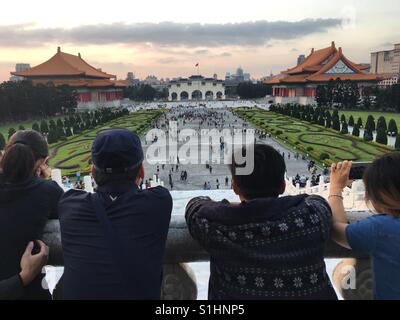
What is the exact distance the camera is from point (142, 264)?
4.98ft

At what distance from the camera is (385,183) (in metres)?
1.53

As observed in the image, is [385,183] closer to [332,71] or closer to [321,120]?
[321,120]

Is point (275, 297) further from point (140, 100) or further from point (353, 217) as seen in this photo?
point (140, 100)

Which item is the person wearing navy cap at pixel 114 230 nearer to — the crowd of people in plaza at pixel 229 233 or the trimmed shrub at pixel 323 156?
the crowd of people in plaza at pixel 229 233

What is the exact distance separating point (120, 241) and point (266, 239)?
19.2 inches

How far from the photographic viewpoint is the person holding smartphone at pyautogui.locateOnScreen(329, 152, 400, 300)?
1.52 metres

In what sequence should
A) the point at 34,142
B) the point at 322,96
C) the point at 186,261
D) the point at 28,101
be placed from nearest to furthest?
the point at 186,261 → the point at 34,142 → the point at 28,101 → the point at 322,96

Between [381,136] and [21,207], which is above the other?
[21,207]

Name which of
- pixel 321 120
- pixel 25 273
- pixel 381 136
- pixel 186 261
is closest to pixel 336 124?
pixel 321 120

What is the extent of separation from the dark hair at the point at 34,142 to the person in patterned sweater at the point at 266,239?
865 mm

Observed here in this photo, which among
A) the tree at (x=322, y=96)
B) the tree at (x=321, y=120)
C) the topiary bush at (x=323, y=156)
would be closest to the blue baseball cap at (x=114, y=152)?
the topiary bush at (x=323, y=156)

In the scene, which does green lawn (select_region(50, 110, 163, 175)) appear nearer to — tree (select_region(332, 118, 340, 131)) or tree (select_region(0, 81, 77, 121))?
tree (select_region(0, 81, 77, 121))

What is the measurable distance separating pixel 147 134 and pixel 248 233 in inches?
1073

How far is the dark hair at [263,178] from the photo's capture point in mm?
1587
